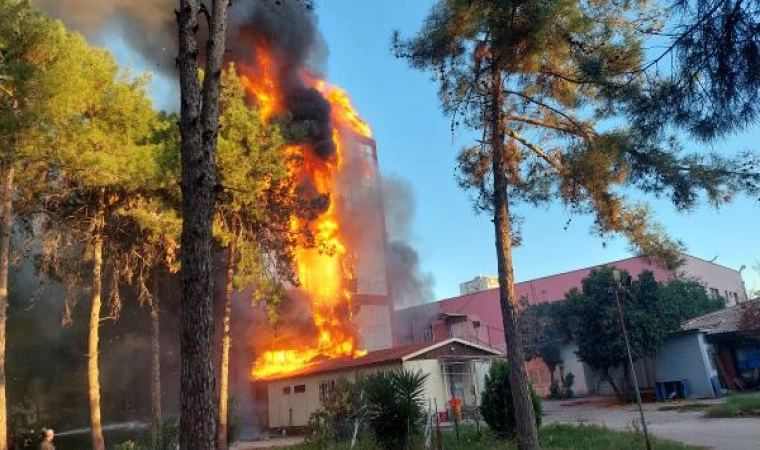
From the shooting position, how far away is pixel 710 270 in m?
46.4

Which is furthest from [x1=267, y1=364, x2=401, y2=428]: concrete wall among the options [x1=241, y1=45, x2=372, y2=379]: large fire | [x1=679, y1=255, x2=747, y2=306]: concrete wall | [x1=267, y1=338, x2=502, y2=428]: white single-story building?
[x1=679, y1=255, x2=747, y2=306]: concrete wall

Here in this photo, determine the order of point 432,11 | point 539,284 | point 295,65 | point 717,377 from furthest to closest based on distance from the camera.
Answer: point 539,284
point 295,65
point 717,377
point 432,11

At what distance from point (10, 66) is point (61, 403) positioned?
80.5 feet

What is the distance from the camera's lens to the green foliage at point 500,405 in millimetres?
14062

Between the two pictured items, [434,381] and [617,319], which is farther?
[617,319]

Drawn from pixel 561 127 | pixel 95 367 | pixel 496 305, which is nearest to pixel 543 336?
pixel 496 305

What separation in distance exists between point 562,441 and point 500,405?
1.65 meters

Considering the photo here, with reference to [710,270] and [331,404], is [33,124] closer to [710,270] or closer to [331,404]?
[331,404]

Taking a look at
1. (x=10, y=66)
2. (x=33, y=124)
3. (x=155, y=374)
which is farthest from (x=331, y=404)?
(x=10, y=66)

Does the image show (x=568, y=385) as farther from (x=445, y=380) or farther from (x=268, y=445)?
(x=268, y=445)

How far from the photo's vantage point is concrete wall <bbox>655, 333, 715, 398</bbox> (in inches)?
1139

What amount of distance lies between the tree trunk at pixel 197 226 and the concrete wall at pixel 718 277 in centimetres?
4204

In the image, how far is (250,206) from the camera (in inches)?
737

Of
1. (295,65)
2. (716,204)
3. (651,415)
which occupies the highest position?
(295,65)
